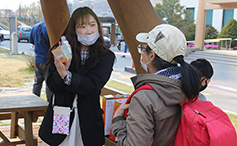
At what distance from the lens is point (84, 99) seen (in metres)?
2.08

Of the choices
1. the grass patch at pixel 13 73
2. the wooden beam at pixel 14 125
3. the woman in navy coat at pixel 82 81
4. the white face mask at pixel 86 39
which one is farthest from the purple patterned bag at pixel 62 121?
the grass patch at pixel 13 73

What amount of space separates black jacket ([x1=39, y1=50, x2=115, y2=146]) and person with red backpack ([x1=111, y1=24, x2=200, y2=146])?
0.58 metres

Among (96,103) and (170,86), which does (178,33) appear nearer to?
(170,86)

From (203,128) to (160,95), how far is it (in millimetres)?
283

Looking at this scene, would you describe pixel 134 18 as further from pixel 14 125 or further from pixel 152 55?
pixel 14 125

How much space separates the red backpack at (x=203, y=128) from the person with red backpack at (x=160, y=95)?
6cm

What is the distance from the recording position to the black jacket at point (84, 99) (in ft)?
6.54

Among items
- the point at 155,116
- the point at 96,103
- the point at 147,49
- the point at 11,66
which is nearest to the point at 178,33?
the point at 147,49

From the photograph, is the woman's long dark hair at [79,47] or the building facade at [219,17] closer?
the woman's long dark hair at [79,47]

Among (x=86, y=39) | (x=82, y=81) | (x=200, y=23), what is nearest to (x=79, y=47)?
(x=86, y=39)

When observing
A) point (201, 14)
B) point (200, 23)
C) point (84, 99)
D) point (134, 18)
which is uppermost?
point (201, 14)

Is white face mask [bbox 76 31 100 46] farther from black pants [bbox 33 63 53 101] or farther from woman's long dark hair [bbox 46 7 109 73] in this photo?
black pants [bbox 33 63 53 101]

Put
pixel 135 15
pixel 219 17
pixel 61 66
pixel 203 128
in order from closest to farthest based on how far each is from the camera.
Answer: pixel 203 128, pixel 61 66, pixel 135 15, pixel 219 17

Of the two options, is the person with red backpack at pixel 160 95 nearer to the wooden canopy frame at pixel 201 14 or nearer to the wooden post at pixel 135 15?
the wooden post at pixel 135 15
